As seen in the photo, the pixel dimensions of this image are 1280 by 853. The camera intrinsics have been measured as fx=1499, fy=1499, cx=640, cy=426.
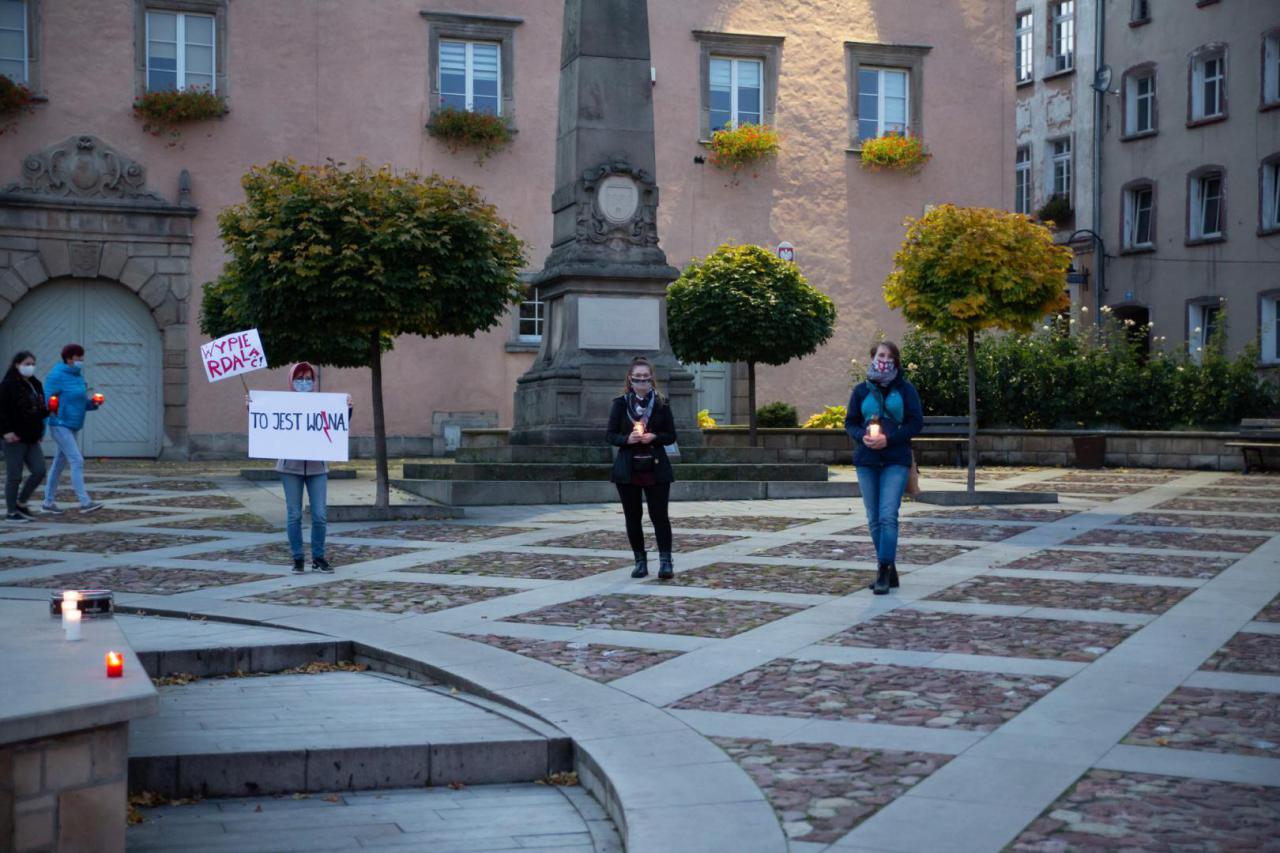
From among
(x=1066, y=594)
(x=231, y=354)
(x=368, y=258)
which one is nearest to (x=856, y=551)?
(x=1066, y=594)

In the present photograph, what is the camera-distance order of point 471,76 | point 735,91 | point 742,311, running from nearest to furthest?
point 742,311, point 471,76, point 735,91

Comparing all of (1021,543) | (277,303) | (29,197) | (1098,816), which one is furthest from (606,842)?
(29,197)

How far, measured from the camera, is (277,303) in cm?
1434

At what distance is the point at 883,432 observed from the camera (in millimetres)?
9812

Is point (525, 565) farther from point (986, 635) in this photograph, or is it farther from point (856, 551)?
point (986, 635)

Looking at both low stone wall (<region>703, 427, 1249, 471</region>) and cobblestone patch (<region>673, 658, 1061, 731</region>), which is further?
low stone wall (<region>703, 427, 1249, 471</region>)

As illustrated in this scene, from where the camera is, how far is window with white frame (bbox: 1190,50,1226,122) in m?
33.2

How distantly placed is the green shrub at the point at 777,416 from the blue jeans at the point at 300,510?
52.9ft

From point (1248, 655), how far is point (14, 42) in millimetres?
24116

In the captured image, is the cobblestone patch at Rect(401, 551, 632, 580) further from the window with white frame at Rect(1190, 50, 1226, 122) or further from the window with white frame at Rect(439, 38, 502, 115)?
the window with white frame at Rect(1190, 50, 1226, 122)

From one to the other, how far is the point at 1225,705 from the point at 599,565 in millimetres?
5489

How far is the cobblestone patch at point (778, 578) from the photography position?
9.55 meters

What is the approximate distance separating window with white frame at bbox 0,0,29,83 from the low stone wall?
13.2 metres

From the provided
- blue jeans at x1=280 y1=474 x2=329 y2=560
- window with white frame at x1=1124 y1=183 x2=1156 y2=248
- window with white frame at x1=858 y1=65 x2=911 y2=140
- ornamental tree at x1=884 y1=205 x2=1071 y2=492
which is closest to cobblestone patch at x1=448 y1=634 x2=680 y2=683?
blue jeans at x1=280 y1=474 x2=329 y2=560
